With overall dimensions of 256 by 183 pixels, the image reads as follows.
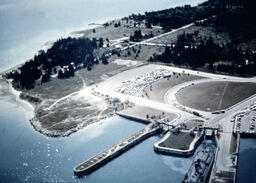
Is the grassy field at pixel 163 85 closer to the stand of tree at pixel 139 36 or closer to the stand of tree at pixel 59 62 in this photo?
the stand of tree at pixel 59 62

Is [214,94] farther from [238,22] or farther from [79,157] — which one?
[238,22]

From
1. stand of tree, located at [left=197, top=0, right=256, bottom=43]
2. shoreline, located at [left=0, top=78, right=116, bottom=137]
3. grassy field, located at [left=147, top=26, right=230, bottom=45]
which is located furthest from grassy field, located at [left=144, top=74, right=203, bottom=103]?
stand of tree, located at [left=197, top=0, right=256, bottom=43]

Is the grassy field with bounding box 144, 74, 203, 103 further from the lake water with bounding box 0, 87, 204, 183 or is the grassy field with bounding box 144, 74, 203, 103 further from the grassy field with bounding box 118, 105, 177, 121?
the lake water with bounding box 0, 87, 204, 183

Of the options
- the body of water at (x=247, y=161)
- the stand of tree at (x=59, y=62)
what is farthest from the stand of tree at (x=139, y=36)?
the body of water at (x=247, y=161)

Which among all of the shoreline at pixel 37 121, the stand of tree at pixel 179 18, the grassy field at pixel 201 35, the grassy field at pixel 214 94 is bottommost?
the shoreline at pixel 37 121

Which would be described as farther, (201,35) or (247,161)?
(201,35)

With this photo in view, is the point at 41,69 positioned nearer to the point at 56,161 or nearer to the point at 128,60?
the point at 128,60

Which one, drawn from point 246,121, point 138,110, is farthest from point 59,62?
point 246,121
